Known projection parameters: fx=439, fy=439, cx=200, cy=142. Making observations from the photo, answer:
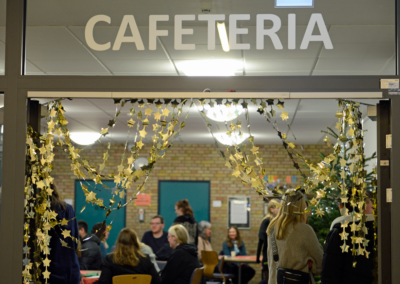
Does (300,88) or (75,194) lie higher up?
(300,88)

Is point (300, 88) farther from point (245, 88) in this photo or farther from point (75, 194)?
point (75, 194)

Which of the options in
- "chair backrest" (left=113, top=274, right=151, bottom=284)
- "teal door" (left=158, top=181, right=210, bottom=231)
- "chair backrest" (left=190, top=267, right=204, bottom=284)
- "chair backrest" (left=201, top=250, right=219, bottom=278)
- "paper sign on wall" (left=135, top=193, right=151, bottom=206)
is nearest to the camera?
"chair backrest" (left=113, top=274, right=151, bottom=284)

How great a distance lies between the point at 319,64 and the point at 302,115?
262cm

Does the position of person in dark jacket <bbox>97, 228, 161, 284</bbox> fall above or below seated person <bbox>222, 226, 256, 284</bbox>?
above

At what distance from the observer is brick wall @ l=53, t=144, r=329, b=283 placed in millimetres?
9891

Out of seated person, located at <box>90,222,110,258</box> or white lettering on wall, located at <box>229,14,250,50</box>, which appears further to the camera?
seated person, located at <box>90,222,110,258</box>

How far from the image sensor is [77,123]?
7.45 meters

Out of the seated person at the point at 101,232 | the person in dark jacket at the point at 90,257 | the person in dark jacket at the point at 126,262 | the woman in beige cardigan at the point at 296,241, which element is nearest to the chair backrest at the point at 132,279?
the person in dark jacket at the point at 126,262

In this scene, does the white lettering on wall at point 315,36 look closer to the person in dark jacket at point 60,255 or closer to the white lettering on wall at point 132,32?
the white lettering on wall at point 132,32

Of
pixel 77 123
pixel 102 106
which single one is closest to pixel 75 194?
pixel 77 123

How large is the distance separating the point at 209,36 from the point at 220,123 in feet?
15.2

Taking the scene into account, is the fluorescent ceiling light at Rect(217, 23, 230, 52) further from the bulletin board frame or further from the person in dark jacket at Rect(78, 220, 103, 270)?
the bulletin board frame

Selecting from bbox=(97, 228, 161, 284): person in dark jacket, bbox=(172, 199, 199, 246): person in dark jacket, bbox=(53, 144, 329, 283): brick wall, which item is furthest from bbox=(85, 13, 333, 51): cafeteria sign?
bbox=(53, 144, 329, 283): brick wall

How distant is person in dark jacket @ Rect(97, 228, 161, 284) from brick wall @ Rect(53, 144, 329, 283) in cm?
587
